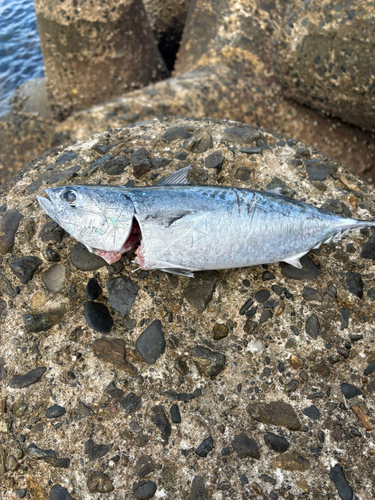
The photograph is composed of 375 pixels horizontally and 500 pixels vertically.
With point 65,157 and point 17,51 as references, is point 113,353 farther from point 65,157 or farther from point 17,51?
point 17,51

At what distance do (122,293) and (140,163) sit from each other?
1176 millimetres

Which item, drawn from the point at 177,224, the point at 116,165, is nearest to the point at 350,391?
the point at 177,224

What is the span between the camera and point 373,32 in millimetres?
4039

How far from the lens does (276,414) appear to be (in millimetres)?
2303

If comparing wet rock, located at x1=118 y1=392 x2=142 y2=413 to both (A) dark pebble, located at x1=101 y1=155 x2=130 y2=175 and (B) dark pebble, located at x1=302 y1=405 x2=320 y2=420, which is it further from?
(A) dark pebble, located at x1=101 y1=155 x2=130 y2=175

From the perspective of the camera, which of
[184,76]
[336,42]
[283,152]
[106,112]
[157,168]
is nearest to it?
[157,168]

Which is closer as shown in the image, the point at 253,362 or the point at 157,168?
the point at 253,362

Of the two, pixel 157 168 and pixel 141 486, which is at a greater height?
pixel 157 168

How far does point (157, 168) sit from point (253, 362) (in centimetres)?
176

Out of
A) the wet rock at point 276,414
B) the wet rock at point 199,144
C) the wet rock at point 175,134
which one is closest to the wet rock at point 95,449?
the wet rock at point 276,414

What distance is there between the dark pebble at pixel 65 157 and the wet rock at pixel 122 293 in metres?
1.39

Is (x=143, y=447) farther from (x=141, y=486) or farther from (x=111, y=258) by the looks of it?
(x=111, y=258)

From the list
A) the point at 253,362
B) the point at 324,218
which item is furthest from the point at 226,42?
the point at 253,362

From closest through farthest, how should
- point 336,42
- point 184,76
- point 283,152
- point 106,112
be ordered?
point 283,152
point 336,42
point 106,112
point 184,76
